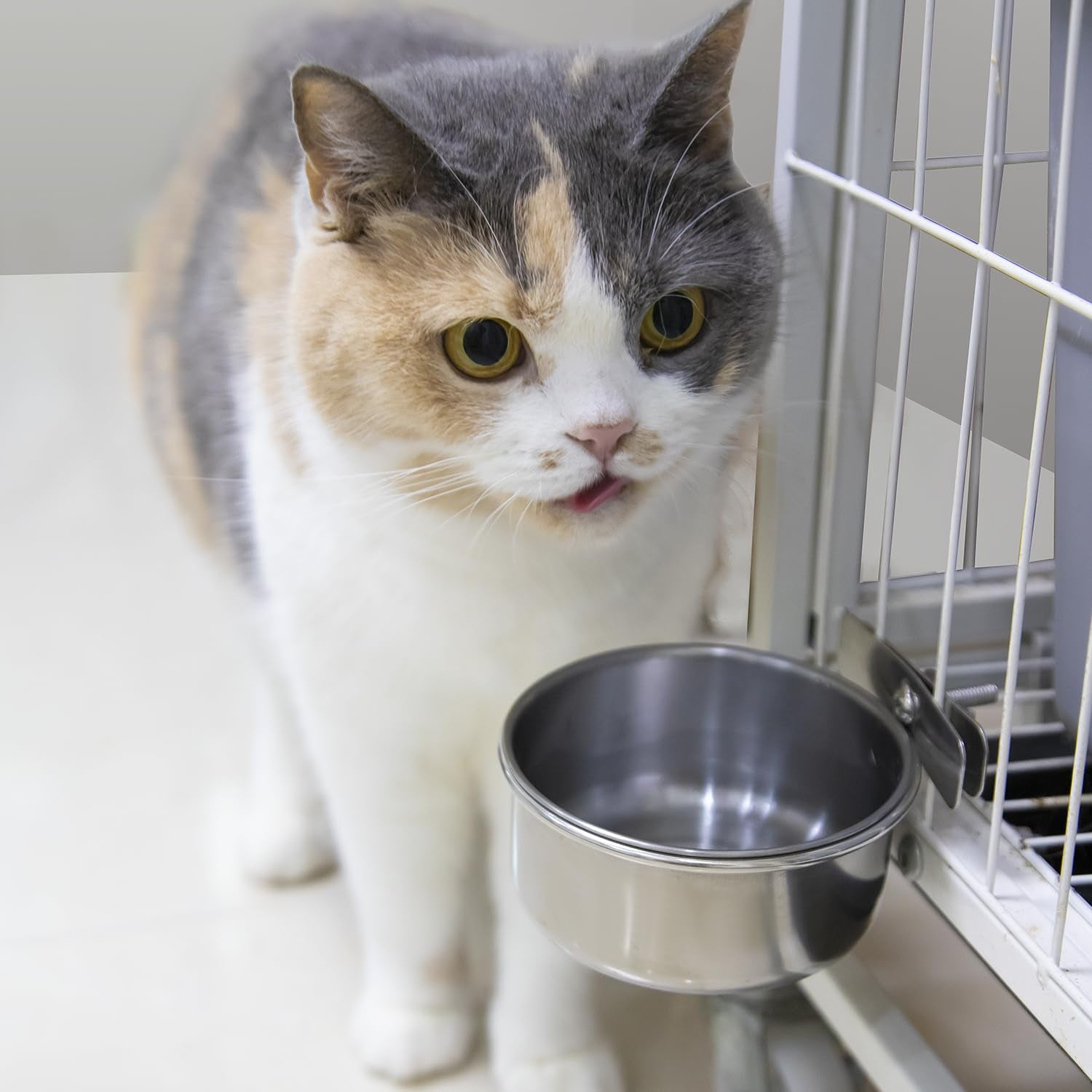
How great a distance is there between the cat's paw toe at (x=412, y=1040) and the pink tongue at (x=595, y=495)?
0.50 meters

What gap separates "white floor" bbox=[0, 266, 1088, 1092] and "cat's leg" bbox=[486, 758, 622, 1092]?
0.12 feet

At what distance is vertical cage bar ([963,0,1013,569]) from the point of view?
0.74m

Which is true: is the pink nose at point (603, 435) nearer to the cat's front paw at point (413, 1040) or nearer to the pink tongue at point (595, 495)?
the pink tongue at point (595, 495)

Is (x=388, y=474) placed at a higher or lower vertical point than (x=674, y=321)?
lower

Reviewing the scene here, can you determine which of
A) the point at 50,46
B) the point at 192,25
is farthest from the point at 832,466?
the point at 50,46

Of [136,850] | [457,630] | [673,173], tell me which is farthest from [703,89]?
[136,850]

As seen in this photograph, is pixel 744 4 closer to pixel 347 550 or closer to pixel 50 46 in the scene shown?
pixel 347 550

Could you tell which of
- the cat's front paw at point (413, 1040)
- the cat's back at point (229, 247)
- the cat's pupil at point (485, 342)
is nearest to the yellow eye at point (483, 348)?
the cat's pupil at point (485, 342)

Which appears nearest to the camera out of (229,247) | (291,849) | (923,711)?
(923,711)

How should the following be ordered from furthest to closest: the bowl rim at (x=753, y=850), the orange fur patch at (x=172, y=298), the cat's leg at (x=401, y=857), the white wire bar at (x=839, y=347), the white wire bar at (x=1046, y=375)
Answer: the orange fur patch at (x=172, y=298) → the cat's leg at (x=401, y=857) → the white wire bar at (x=839, y=347) → the bowl rim at (x=753, y=850) → the white wire bar at (x=1046, y=375)

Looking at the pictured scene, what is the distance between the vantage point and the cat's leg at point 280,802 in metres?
1.25

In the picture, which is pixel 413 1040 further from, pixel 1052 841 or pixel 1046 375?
pixel 1046 375

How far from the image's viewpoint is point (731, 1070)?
984mm

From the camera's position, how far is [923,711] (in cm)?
87
